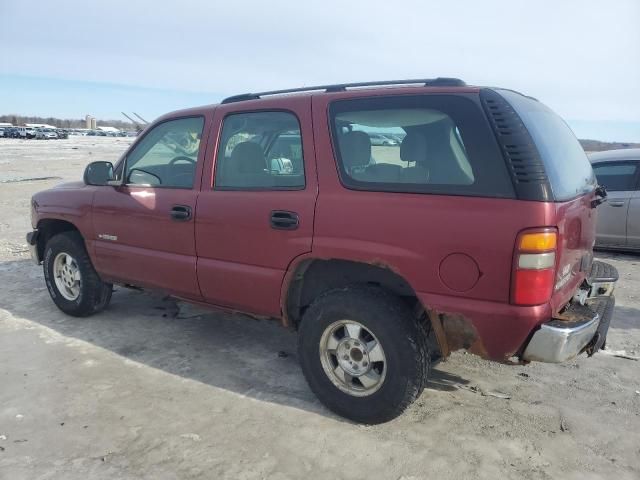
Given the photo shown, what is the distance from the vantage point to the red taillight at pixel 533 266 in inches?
102

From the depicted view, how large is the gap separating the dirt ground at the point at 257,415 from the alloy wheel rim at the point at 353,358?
0.24 metres

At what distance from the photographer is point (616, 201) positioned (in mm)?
7312

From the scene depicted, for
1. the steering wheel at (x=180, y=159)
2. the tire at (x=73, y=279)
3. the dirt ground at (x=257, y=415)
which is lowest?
the dirt ground at (x=257, y=415)

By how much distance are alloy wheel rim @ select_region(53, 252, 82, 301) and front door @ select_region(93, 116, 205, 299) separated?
17.0 inches

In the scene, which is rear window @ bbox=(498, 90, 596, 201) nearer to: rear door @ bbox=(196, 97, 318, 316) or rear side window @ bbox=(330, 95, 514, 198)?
rear side window @ bbox=(330, 95, 514, 198)

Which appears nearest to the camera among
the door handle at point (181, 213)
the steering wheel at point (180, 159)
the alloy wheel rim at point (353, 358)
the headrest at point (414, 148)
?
the headrest at point (414, 148)

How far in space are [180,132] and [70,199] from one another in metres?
1.39

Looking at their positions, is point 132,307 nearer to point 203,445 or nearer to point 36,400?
point 36,400

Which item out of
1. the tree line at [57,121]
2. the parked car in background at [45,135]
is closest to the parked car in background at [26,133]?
the parked car in background at [45,135]

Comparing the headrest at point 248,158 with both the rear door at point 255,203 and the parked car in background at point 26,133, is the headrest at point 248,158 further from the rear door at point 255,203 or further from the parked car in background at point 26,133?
the parked car in background at point 26,133

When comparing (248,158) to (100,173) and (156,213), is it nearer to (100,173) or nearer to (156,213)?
(156,213)

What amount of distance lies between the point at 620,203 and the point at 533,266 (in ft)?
18.3

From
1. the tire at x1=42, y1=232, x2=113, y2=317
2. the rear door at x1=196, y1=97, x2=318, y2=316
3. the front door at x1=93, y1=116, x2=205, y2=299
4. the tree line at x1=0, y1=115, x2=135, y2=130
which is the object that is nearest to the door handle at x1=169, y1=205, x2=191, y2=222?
the front door at x1=93, y1=116, x2=205, y2=299

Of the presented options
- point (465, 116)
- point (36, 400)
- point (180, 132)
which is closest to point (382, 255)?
point (465, 116)
